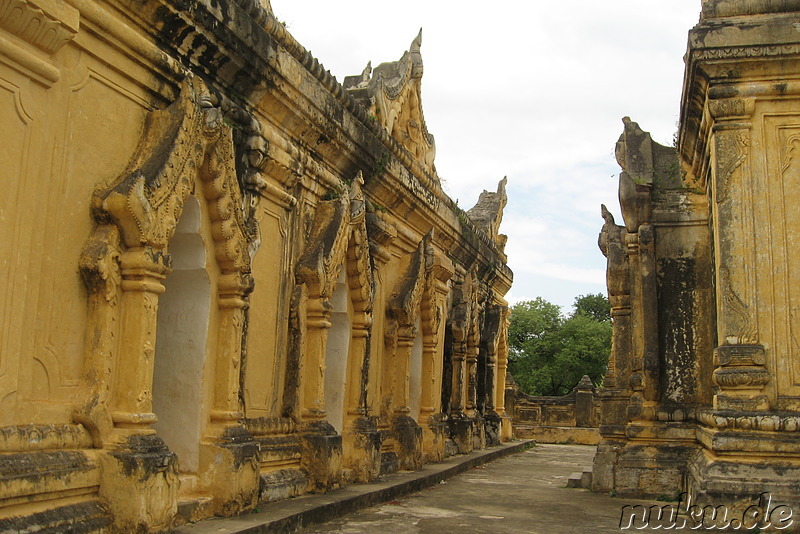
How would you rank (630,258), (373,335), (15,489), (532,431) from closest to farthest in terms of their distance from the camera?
(15,489) < (630,258) < (373,335) < (532,431)

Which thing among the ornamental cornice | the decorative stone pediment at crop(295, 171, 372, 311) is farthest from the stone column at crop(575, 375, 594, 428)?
the ornamental cornice

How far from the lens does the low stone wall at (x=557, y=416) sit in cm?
2692

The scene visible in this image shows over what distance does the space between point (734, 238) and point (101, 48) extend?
19.1 ft

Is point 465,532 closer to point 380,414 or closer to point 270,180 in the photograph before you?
point 270,180

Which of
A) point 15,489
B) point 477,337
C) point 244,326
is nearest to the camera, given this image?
point 15,489

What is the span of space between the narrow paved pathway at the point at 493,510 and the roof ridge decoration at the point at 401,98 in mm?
4999

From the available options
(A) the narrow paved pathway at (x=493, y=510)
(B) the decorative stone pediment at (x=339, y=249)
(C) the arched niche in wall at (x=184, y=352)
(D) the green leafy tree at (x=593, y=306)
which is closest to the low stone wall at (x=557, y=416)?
(A) the narrow paved pathway at (x=493, y=510)

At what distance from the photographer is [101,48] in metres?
5.99

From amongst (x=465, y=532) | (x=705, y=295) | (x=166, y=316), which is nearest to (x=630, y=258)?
(x=705, y=295)

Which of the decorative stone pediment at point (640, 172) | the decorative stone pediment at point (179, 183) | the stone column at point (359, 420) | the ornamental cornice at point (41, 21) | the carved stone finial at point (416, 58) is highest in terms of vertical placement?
the carved stone finial at point (416, 58)

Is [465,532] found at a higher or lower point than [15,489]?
lower

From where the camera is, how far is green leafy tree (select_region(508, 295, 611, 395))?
156ft

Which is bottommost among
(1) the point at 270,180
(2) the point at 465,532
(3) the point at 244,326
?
(2) the point at 465,532

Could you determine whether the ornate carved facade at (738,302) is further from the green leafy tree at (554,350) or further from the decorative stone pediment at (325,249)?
the green leafy tree at (554,350)
